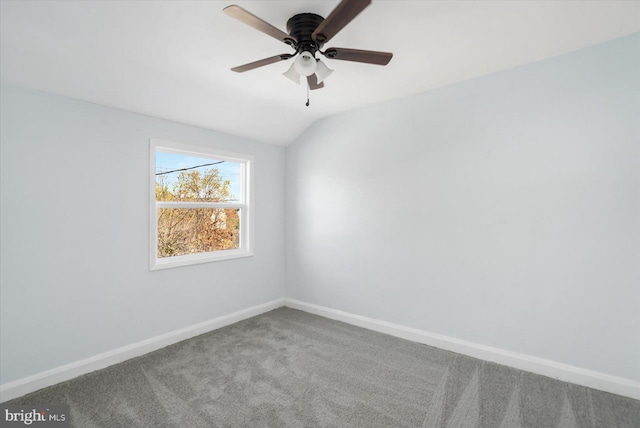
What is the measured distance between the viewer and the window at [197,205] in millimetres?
3023

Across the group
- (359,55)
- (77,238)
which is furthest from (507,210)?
(77,238)

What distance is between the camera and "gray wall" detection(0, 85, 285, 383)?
215cm

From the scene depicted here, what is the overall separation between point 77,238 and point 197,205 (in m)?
1.08

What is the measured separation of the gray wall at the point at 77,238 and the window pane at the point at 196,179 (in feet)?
0.79

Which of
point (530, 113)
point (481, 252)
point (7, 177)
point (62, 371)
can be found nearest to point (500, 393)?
point (481, 252)

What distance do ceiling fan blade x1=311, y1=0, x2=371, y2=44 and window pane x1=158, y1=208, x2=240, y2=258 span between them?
2367 mm

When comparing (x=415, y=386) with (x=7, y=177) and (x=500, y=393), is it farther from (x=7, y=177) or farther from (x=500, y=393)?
(x=7, y=177)

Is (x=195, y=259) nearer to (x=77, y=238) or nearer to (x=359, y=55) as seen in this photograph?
(x=77, y=238)

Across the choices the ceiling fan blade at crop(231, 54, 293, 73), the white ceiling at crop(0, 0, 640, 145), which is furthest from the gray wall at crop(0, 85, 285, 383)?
the ceiling fan blade at crop(231, 54, 293, 73)

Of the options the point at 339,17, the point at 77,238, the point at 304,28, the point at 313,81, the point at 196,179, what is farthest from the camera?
the point at 196,179

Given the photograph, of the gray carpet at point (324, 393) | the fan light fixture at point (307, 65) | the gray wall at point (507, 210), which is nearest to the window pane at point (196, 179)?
the gray wall at point (507, 210)

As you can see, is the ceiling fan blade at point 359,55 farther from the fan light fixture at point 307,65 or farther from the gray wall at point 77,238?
the gray wall at point 77,238

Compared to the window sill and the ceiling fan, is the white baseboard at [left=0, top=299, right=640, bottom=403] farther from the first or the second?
the ceiling fan

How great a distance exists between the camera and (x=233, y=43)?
2062 mm
